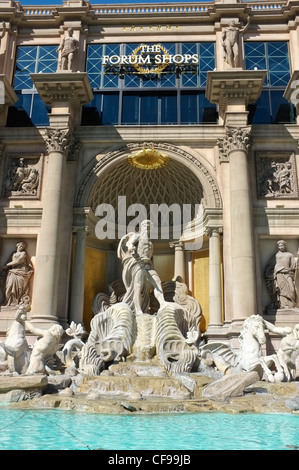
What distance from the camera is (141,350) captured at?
52.3 feet

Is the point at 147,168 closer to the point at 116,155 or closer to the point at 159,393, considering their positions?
the point at 116,155

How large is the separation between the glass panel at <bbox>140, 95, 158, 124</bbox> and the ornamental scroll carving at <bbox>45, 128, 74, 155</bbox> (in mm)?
4328

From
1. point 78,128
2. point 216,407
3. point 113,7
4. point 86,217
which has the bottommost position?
point 216,407

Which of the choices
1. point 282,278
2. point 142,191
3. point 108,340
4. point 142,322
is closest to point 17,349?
point 108,340

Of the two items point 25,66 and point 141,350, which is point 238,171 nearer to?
point 141,350

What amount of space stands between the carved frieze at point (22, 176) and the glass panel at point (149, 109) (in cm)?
570

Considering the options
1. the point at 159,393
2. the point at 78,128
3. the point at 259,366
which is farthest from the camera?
the point at 78,128

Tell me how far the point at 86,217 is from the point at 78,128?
15.6 feet

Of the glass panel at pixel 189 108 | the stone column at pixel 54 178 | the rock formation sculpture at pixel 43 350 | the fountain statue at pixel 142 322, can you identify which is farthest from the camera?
the glass panel at pixel 189 108

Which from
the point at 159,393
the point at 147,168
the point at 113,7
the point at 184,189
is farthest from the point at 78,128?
the point at 159,393

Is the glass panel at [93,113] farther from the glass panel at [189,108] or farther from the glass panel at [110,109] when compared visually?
the glass panel at [189,108]

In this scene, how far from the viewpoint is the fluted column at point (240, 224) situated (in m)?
18.2

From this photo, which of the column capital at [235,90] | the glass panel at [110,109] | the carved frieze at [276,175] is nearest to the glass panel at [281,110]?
the column capital at [235,90]

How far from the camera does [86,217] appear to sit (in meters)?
20.7
